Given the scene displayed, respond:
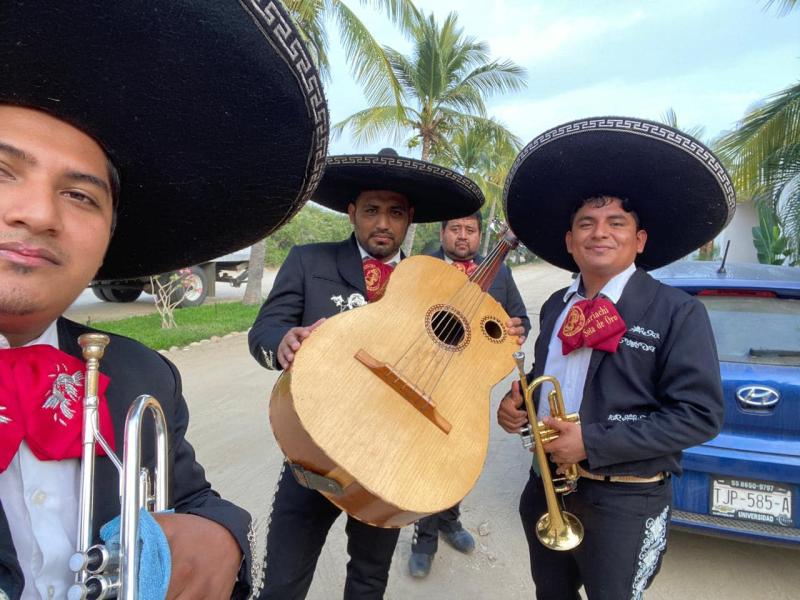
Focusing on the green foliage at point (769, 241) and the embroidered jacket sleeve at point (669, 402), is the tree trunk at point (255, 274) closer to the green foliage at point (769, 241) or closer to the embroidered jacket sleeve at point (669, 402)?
the embroidered jacket sleeve at point (669, 402)

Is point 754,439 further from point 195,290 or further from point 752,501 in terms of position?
point 195,290

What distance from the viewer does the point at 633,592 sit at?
5.69 ft

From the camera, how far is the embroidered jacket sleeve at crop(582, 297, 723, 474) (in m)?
1.67

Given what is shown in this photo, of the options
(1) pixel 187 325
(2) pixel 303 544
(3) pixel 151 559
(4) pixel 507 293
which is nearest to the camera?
(3) pixel 151 559

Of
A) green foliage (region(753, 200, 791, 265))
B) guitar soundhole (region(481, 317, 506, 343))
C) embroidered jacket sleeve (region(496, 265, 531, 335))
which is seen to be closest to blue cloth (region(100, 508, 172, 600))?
guitar soundhole (region(481, 317, 506, 343))

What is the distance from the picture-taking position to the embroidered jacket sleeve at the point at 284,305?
2.20 m

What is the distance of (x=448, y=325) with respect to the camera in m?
2.05

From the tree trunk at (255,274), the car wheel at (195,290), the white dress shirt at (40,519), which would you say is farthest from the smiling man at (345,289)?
the car wheel at (195,290)

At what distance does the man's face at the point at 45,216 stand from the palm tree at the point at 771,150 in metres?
10.3

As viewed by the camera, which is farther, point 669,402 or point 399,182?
point 399,182

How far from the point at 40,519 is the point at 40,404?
0.23m

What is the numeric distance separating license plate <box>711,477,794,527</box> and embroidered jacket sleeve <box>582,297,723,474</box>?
121cm

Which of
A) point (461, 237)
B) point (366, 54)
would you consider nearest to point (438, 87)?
point (366, 54)

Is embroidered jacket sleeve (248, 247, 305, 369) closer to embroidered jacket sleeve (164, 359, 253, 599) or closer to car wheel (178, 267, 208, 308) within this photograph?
embroidered jacket sleeve (164, 359, 253, 599)
